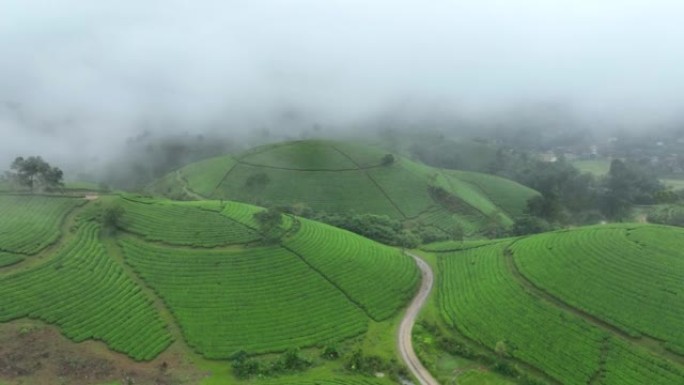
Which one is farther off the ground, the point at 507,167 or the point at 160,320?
the point at 507,167

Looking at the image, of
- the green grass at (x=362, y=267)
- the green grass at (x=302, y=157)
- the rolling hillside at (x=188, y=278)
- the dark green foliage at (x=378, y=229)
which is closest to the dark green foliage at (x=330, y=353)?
the rolling hillside at (x=188, y=278)


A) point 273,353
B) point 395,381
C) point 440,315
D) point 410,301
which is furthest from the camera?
point 410,301

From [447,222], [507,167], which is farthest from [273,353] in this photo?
[507,167]

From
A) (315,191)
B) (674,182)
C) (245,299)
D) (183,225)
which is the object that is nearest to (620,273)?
(245,299)

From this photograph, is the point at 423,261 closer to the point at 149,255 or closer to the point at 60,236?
the point at 149,255

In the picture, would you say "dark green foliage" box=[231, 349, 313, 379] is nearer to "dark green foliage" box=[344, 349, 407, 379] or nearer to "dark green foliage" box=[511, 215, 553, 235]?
"dark green foliage" box=[344, 349, 407, 379]

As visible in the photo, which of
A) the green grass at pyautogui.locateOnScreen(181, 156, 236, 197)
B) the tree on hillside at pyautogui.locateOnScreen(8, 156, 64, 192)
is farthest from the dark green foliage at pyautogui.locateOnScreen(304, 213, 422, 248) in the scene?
the tree on hillside at pyautogui.locateOnScreen(8, 156, 64, 192)
